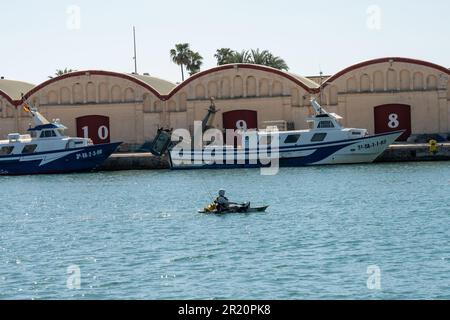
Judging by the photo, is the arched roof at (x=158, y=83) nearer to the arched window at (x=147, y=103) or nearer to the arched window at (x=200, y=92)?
the arched window at (x=147, y=103)

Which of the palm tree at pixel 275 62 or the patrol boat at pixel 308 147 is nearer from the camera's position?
the patrol boat at pixel 308 147

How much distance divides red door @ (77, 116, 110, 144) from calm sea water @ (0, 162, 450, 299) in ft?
68.7

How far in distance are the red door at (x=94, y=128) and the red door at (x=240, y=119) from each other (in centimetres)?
962

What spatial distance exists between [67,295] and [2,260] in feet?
24.2

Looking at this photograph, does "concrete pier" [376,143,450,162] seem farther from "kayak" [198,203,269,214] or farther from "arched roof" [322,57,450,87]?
Result: "kayak" [198,203,269,214]

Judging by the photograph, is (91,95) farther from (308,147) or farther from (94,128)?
(308,147)

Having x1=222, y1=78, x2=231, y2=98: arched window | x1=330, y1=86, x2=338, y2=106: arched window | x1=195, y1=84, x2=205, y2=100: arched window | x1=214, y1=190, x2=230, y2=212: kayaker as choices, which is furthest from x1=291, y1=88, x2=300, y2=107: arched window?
x1=214, y1=190, x2=230, y2=212: kayaker

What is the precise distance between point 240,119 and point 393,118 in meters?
11.4

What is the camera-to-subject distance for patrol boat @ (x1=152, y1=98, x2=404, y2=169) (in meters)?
72.4

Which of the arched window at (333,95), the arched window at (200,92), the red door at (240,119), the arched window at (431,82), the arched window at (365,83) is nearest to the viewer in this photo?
the arched window at (431,82)

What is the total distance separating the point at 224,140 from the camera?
265ft

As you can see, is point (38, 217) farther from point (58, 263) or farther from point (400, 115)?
point (400, 115)

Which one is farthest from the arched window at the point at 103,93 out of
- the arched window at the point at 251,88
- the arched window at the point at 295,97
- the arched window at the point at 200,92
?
the arched window at the point at 295,97

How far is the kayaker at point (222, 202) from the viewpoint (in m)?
41.7
